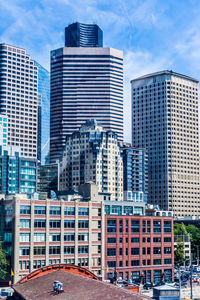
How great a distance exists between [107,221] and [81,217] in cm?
1023

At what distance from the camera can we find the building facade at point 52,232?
126 m

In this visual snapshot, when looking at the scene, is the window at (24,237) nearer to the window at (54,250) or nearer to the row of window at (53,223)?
the row of window at (53,223)

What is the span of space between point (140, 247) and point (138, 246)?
0.82m

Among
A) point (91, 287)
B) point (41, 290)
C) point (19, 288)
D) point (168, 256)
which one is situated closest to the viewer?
point (91, 287)

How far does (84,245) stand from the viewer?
13788 cm

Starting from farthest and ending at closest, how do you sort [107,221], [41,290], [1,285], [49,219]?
[107,221] < [49,219] < [1,285] < [41,290]

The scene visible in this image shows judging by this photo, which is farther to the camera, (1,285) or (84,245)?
(84,245)

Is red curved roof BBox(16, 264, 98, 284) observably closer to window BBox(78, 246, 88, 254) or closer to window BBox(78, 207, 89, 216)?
window BBox(78, 246, 88, 254)

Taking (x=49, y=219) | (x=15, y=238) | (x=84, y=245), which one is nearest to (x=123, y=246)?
(x=84, y=245)

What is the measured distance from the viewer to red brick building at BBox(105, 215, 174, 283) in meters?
146

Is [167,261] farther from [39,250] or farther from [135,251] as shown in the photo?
[39,250]

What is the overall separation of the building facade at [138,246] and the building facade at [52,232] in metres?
5.25

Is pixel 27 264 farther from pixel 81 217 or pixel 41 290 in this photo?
pixel 41 290

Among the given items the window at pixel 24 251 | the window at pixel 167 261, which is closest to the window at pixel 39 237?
the window at pixel 24 251
